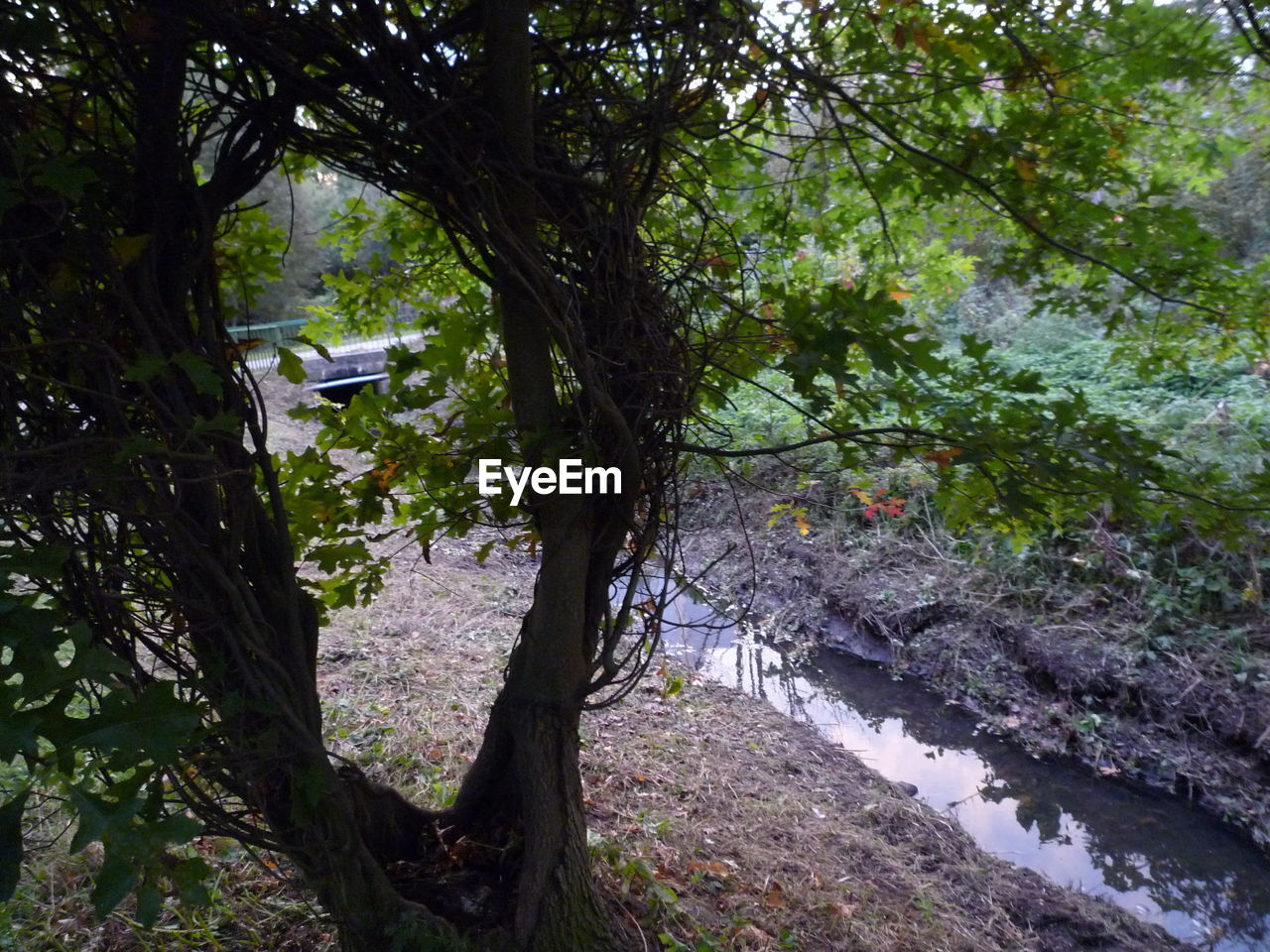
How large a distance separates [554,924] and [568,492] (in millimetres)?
1236

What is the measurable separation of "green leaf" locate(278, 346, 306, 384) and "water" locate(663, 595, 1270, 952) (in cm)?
224

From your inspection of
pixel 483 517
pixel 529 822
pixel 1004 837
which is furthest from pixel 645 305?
pixel 1004 837

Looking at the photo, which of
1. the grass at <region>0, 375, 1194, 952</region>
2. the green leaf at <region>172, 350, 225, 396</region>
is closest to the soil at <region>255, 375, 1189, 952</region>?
the grass at <region>0, 375, 1194, 952</region>

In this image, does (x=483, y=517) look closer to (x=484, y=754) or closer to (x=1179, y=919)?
(x=484, y=754)

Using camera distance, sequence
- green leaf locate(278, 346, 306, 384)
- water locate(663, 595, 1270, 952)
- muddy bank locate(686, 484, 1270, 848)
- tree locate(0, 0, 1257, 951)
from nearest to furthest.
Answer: tree locate(0, 0, 1257, 951) < green leaf locate(278, 346, 306, 384) < water locate(663, 595, 1270, 952) < muddy bank locate(686, 484, 1270, 848)

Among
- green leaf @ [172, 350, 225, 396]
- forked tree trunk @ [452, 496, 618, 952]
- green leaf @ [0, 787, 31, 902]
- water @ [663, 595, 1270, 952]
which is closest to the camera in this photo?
green leaf @ [0, 787, 31, 902]

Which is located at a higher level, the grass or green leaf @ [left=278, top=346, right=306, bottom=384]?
green leaf @ [left=278, top=346, right=306, bottom=384]

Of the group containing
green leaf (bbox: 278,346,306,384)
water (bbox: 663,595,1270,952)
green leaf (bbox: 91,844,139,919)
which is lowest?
water (bbox: 663,595,1270,952)

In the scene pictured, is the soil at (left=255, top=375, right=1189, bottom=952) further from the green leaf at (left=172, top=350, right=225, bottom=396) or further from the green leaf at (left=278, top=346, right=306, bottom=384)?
the green leaf at (left=172, top=350, right=225, bottom=396)

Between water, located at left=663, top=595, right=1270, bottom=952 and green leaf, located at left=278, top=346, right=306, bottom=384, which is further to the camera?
water, located at left=663, top=595, right=1270, bottom=952

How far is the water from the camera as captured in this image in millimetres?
4910

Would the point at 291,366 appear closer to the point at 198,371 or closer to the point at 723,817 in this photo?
the point at 198,371

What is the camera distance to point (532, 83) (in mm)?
2268

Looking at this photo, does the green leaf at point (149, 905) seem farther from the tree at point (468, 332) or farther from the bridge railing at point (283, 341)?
the bridge railing at point (283, 341)
